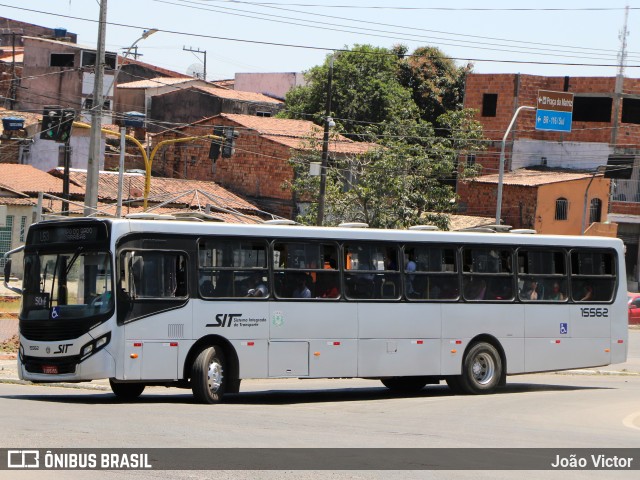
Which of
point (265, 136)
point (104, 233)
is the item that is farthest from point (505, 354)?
point (265, 136)

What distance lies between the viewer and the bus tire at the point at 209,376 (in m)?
16.9

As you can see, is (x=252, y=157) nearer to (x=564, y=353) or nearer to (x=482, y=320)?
(x=564, y=353)

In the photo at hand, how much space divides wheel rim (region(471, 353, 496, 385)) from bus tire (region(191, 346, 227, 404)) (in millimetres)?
5433

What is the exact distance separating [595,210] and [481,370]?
44.4 m

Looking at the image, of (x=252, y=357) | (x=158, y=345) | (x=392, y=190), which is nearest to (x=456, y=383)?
(x=252, y=357)

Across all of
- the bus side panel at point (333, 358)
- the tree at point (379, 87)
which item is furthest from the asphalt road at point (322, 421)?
the tree at point (379, 87)

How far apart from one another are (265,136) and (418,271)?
42.7 meters

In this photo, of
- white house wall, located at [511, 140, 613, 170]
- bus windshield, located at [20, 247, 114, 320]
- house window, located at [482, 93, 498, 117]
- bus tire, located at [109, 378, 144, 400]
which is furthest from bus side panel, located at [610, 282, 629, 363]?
house window, located at [482, 93, 498, 117]

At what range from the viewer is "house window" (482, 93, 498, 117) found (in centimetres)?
6694

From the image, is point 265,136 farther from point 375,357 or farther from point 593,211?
point 375,357

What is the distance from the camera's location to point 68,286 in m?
16.7

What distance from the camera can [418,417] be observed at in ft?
52.9

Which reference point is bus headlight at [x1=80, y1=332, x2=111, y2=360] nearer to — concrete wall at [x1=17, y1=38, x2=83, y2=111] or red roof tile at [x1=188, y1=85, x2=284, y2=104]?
concrete wall at [x1=17, y1=38, x2=83, y2=111]

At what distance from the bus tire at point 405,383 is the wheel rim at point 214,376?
5002mm
